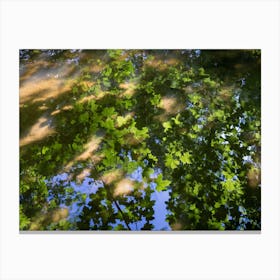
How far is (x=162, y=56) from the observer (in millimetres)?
2795

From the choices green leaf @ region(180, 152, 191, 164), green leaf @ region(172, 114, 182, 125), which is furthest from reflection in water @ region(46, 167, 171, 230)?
green leaf @ region(172, 114, 182, 125)

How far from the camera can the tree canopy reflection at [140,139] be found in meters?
2.73

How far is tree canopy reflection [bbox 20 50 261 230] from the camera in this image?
2.73 metres

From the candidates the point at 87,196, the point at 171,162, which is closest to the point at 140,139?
the point at 171,162

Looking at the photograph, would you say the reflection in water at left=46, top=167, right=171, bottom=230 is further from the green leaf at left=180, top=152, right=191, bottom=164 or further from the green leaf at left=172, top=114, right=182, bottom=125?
the green leaf at left=172, top=114, right=182, bottom=125

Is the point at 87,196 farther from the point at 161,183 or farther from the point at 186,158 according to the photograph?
the point at 186,158

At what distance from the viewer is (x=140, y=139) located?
2.78 metres

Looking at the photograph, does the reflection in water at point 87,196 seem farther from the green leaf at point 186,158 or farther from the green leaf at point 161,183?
the green leaf at point 186,158

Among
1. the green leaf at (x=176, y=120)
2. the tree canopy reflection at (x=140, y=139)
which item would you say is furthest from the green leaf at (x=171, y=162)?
the green leaf at (x=176, y=120)

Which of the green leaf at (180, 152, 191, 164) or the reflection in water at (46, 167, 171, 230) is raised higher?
the green leaf at (180, 152, 191, 164)

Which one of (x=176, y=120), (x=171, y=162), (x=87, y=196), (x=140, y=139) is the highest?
(x=176, y=120)
